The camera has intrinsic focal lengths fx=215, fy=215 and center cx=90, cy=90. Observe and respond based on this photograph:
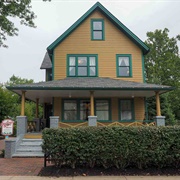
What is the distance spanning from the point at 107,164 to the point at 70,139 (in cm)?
154

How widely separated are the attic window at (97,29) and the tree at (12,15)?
454 centimetres

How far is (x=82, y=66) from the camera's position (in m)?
14.5

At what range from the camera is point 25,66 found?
62.1m

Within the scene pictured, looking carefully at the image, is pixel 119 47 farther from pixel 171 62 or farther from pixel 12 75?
pixel 12 75

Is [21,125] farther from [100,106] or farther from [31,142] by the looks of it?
[100,106]

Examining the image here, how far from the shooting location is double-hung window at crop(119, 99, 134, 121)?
→ 14.0 m

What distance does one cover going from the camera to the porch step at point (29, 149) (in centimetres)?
1024

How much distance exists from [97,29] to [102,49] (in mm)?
1502

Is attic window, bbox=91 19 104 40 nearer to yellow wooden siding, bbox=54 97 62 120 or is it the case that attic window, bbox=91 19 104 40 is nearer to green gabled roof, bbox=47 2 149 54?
green gabled roof, bbox=47 2 149 54

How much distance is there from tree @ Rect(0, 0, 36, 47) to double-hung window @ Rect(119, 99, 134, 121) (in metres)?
8.76

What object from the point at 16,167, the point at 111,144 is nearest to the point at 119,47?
the point at 111,144

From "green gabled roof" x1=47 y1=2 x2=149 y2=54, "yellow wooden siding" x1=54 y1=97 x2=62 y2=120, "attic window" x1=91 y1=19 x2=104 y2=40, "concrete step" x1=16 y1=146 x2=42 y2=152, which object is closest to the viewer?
"concrete step" x1=16 y1=146 x2=42 y2=152

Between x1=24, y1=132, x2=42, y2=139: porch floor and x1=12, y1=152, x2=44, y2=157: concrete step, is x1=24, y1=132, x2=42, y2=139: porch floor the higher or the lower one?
the higher one

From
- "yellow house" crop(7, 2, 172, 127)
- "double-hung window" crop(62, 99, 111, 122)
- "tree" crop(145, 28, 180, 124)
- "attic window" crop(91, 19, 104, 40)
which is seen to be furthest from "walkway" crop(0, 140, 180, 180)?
"tree" crop(145, 28, 180, 124)
